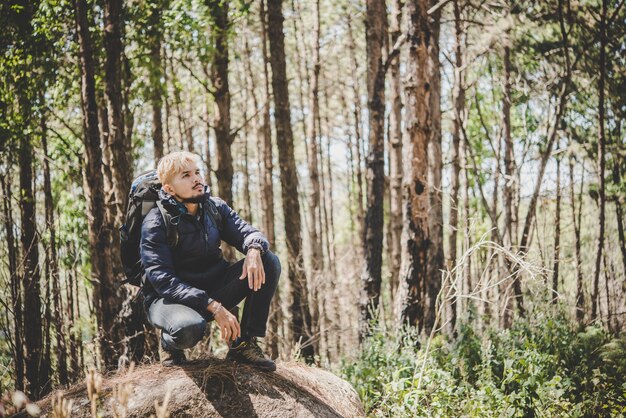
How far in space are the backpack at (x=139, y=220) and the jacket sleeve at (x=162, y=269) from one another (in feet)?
0.19

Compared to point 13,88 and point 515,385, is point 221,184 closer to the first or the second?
point 13,88

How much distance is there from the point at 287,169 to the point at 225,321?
644 centimetres

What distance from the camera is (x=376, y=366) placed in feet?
16.3

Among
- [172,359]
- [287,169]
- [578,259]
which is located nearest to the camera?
[172,359]

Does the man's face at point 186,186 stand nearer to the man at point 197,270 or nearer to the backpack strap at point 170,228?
the man at point 197,270

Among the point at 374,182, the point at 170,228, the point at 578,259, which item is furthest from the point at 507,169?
the point at 170,228

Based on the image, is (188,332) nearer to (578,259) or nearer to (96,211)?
(96,211)

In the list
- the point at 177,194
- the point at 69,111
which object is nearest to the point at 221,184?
the point at 69,111

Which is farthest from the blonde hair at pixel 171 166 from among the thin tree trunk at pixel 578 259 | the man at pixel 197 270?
the thin tree trunk at pixel 578 259

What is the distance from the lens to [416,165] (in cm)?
604

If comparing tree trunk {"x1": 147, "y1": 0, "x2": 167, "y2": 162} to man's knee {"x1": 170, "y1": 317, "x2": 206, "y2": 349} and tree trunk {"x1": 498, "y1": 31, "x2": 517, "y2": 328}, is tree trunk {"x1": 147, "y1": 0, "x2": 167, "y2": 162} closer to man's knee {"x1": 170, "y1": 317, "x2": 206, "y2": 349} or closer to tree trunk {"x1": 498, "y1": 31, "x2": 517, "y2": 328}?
man's knee {"x1": 170, "y1": 317, "x2": 206, "y2": 349}

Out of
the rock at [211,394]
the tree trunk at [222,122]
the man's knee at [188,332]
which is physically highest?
the tree trunk at [222,122]

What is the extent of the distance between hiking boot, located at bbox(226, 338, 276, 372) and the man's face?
1.09 metres

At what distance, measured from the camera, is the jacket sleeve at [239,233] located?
3312 millimetres
